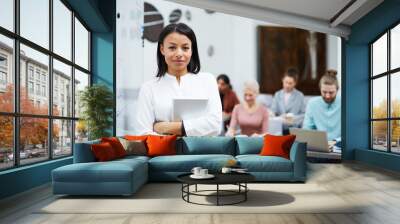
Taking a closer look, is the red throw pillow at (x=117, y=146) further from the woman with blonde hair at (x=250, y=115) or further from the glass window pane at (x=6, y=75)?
the woman with blonde hair at (x=250, y=115)

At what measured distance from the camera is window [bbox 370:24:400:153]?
309 inches

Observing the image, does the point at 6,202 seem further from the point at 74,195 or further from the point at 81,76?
the point at 81,76

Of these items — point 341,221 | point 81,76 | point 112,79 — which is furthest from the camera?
point 112,79

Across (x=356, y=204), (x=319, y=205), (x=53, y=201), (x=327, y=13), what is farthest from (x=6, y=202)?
(x=327, y=13)

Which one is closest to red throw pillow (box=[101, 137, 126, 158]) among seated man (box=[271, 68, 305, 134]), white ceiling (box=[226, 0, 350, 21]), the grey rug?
the grey rug

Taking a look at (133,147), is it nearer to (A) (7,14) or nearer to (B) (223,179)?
(B) (223,179)

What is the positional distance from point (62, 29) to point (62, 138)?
192 cm

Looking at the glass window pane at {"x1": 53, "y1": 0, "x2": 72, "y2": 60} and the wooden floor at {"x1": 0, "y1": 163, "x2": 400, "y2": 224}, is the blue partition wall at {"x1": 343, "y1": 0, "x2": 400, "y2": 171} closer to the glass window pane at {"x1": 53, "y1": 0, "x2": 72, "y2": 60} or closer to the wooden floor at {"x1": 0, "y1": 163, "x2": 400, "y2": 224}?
the wooden floor at {"x1": 0, "y1": 163, "x2": 400, "y2": 224}

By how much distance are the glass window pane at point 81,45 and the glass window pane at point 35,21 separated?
4.90ft

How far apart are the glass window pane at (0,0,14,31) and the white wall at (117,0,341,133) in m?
3.66

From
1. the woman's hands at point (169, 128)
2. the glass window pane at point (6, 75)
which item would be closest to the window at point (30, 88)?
the glass window pane at point (6, 75)

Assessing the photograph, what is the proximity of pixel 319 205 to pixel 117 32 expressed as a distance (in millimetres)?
6202

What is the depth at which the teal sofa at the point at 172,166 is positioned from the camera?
4.69 m

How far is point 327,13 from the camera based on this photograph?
8383 millimetres
